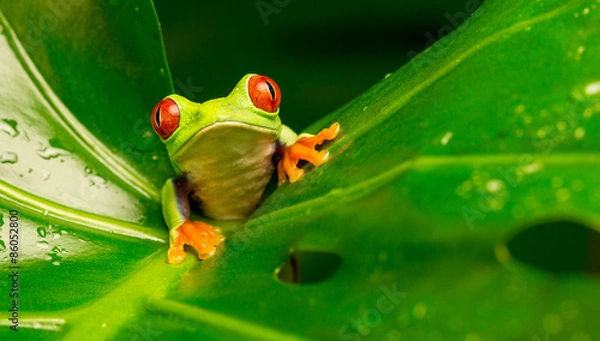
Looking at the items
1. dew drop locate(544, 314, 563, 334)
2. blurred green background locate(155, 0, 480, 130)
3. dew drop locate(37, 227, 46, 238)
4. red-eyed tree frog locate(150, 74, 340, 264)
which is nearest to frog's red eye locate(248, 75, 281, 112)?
red-eyed tree frog locate(150, 74, 340, 264)

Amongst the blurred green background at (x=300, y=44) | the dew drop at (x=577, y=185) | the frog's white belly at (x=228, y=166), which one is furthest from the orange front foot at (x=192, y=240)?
the blurred green background at (x=300, y=44)

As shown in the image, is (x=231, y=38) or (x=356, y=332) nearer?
(x=356, y=332)

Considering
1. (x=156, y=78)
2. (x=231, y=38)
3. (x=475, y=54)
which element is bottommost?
(x=475, y=54)

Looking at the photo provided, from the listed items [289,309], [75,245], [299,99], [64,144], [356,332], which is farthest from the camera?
[299,99]

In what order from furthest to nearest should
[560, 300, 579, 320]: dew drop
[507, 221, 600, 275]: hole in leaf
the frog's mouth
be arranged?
[507, 221, 600, 275]: hole in leaf → the frog's mouth → [560, 300, 579, 320]: dew drop

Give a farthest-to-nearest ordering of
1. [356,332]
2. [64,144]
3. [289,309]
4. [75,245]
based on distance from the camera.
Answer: [64,144] < [75,245] < [289,309] < [356,332]

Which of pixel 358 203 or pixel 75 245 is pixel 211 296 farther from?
pixel 75 245

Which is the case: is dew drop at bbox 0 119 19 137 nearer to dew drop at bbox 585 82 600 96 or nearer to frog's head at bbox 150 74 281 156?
frog's head at bbox 150 74 281 156

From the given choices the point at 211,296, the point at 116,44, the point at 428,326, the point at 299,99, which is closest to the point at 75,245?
the point at 211,296
